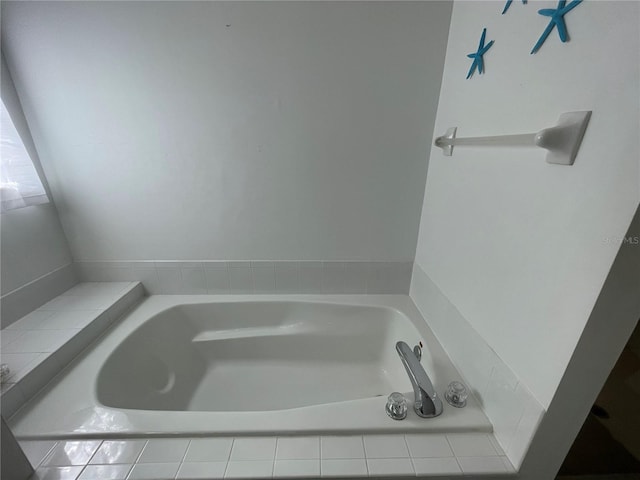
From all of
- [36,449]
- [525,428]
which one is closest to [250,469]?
[36,449]

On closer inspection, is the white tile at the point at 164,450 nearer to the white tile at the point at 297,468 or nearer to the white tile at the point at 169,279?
the white tile at the point at 297,468

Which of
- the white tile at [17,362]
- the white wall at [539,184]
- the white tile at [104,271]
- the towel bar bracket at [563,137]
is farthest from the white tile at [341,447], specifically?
the white tile at [104,271]

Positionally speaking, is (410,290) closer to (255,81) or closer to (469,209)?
(469,209)

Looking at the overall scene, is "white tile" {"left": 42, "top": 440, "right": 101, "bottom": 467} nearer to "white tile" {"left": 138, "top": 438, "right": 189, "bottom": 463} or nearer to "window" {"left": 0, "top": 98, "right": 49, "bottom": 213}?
"white tile" {"left": 138, "top": 438, "right": 189, "bottom": 463}

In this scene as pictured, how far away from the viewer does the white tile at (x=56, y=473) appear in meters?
0.62

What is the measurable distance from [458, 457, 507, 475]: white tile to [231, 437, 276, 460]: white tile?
1.67ft

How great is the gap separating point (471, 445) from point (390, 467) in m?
0.25

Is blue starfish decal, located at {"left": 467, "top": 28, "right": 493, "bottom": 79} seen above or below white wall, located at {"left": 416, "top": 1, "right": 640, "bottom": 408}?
above

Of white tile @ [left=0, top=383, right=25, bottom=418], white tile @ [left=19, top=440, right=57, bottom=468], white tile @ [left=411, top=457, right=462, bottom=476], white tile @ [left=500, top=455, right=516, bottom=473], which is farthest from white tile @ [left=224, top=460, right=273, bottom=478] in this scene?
white tile @ [left=0, top=383, right=25, bottom=418]

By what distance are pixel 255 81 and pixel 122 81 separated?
57cm

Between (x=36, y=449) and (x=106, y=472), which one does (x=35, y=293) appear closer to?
(x=36, y=449)

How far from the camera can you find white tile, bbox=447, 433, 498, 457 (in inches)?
26.7

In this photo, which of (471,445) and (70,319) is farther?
(70,319)

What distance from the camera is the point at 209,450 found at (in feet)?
2.23
